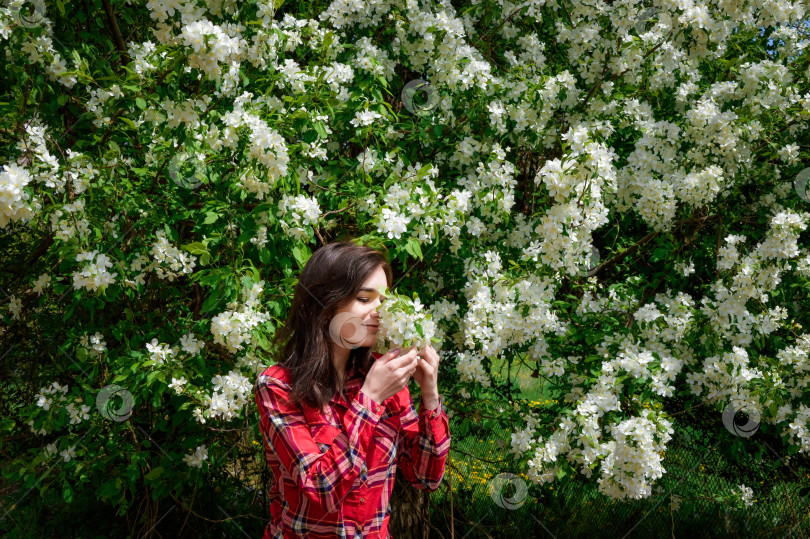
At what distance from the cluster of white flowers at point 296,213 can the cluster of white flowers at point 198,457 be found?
1.01 m

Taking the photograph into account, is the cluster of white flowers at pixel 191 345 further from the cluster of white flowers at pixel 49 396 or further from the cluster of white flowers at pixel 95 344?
the cluster of white flowers at pixel 49 396

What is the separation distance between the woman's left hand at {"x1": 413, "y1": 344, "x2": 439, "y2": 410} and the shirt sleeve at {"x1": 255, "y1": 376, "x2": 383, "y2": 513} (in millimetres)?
152

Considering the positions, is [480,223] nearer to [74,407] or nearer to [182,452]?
[182,452]

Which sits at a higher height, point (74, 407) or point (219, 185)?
point (219, 185)

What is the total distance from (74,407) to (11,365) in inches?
48.2

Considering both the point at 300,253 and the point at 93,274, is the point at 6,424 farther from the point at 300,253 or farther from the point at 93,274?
the point at 300,253

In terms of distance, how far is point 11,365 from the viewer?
3949 millimetres

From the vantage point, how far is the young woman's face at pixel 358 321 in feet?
5.88

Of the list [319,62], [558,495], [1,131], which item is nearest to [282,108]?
[319,62]

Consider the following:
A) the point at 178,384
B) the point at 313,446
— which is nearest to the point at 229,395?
the point at 178,384

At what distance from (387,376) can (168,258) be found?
4.75 feet

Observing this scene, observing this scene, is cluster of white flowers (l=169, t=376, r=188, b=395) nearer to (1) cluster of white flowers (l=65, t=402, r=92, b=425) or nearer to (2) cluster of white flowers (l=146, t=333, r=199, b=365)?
(2) cluster of white flowers (l=146, t=333, r=199, b=365)

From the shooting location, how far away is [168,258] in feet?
9.10

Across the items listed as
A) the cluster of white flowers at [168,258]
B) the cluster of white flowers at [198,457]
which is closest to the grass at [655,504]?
the cluster of white flowers at [198,457]
